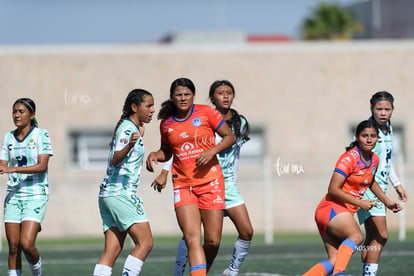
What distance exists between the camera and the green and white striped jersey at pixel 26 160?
9820mm

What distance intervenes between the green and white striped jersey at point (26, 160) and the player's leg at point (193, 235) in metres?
1.64

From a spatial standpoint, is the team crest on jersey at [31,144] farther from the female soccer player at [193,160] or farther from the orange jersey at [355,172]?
the orange jersey at [355,172]

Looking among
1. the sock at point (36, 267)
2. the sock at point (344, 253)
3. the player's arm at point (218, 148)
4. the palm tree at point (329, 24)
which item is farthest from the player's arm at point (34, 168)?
the palm tree at point (329, 24)

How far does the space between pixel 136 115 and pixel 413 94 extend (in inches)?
819

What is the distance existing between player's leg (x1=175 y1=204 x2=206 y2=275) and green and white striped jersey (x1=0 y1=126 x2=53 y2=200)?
5.38 ft

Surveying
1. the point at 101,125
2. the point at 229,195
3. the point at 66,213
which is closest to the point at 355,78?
the point at 101,125

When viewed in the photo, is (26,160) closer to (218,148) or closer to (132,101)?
(132,101)

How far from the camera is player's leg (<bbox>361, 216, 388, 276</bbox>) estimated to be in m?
9.66

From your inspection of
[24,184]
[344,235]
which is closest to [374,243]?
[344,235]

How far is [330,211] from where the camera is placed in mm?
9086

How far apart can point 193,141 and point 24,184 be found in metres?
1.96

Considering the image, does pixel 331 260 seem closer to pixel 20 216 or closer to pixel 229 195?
pixel 229 195

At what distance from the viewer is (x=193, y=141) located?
361 inches

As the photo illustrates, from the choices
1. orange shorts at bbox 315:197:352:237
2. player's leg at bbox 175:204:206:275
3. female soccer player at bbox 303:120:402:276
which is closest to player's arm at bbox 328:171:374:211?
female soccer player at bbox 303:120:402:276
